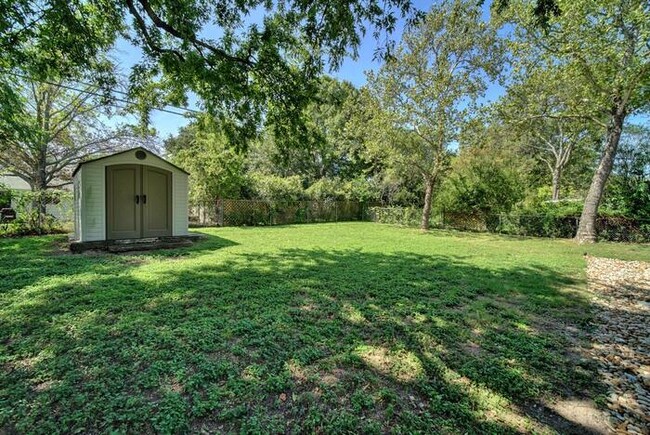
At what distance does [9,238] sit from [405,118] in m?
14.2

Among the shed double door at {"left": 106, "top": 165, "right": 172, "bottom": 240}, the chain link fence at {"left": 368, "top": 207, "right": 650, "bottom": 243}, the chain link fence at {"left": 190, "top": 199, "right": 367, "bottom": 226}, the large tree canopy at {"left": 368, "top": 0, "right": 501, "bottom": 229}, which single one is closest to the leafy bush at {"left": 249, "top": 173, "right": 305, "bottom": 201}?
the chain link fence at {"left": 190, "top": 199, "right": 367, "bottom": 226}

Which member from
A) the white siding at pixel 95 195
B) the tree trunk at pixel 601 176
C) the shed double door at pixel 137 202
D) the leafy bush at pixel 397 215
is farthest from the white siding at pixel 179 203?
the tree trunk at pixel 601 176

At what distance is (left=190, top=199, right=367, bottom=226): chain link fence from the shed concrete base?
579cm

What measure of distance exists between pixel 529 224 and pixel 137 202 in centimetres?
1470

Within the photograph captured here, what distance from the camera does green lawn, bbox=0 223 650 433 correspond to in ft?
5.95

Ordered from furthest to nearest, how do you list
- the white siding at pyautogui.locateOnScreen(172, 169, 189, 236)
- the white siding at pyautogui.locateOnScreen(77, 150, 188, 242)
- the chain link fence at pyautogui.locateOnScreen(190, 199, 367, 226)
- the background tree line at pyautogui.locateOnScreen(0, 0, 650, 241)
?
1. the chain link fence at pyautogui.locateOnScreen(190, 199, 367, 226)
2. the white siding at pyautogui.locateOnScreen(172, 169, 189, 236)
3. the white siding at pyautogui.locateOnScreen(77, 150, 188, 242)
4. the background tree line at pyautogui.locateOnScreen(0, 0, 650, 241)

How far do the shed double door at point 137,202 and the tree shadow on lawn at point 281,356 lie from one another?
10.5 feet

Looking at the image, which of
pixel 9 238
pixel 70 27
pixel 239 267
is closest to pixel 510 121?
pixel 239 267

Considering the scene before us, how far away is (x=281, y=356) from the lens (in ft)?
8.08

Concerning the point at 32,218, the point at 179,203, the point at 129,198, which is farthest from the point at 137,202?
the point at 32,218

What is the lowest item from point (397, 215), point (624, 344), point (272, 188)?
point (624, 344)

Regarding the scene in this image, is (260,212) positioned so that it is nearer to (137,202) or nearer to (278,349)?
(137,202)

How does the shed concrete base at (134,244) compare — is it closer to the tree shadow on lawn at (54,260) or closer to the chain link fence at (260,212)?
the tree shadow on lawn at (54,260)

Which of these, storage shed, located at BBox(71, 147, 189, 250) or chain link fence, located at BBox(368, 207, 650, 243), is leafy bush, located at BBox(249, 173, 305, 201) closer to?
chain link fence, located at BBox(368, 207, 650, 243)
